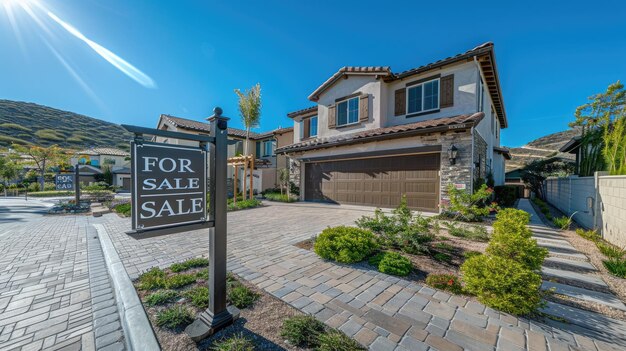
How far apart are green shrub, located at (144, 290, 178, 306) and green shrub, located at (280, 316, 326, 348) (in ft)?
5.06

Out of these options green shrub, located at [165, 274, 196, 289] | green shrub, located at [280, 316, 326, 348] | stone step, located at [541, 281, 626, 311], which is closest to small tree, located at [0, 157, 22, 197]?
green shrub, located at [165, 274, 196, 289]

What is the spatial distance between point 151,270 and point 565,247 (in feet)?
26.1

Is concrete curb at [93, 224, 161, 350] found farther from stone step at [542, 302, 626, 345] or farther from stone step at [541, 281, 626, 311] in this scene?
stone step at [541, 281, 626, 311]

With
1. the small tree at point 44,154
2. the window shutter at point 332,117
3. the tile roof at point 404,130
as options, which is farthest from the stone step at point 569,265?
the small tree at point 44,154

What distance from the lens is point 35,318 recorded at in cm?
252

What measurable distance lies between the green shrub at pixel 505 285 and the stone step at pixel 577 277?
1.58 m

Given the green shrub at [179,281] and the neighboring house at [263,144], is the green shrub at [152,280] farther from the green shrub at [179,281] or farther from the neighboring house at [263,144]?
the neighboring house at [263,144]

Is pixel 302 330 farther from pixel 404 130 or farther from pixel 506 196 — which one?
pixel 506 196

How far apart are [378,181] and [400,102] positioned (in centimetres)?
406

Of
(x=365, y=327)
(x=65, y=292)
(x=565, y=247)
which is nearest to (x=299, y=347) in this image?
(x=365, y=327)

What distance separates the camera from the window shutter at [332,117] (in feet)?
40.9

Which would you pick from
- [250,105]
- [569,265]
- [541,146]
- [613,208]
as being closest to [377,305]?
[569,265]

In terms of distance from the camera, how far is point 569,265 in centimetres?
371

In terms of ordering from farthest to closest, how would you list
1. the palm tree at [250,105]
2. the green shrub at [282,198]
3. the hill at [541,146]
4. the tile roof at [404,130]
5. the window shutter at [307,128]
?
the hill at [541,146] → the palm tree at [250,105] → the window shutter at [307,128] → the green shrub at [282,198] → the tile roof at [404,130]
